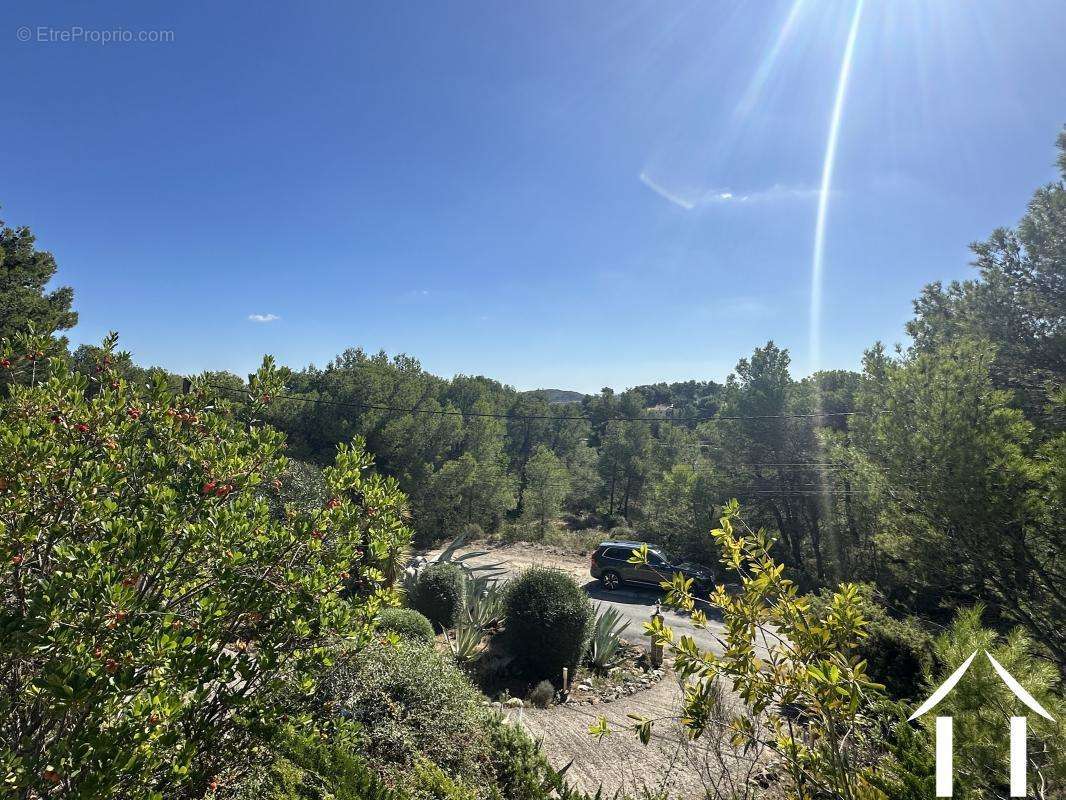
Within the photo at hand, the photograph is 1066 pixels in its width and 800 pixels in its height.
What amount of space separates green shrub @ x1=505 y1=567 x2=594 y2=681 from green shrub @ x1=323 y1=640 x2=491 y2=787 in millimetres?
3256

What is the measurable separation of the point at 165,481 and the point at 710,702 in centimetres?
334

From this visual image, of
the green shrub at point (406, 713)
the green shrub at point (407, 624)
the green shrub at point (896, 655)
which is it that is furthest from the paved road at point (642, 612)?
the green shrub at point (406, 713)

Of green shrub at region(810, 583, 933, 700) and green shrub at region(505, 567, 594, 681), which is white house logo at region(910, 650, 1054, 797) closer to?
green shrub at region(810, 583, 933, 700)

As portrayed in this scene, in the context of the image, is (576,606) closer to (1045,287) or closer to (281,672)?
(281,672)

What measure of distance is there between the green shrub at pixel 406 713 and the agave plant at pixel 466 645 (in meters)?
3.44

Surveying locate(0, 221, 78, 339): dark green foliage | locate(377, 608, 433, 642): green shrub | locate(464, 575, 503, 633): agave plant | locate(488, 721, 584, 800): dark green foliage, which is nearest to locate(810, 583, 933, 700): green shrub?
locate(488, 721, 584, 800): dark green foliage

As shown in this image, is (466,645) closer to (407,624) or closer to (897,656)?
(407,624)

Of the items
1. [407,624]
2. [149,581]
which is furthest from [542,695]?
[149,581]

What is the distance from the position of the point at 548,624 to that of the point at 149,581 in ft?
22.5

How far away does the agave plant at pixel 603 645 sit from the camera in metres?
8.92

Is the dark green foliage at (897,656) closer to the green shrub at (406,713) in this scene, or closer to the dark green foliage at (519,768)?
the dark green foliage at (519,768)

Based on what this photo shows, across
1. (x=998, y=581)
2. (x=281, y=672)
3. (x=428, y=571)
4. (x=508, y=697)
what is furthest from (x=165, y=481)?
(x=998, y=581)

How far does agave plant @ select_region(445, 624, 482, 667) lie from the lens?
8312 mm

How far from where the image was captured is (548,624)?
8.18 meters
